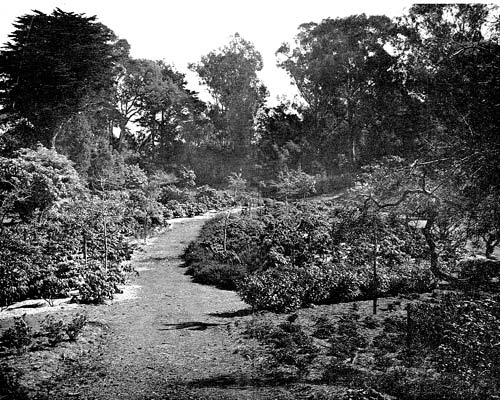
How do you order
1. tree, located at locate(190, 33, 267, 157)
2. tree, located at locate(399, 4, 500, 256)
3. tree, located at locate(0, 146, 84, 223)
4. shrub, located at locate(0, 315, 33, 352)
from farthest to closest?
tree, located at locate(0, 146, 84, 223)
tree, located at locate(190, 33, 267, 157)
shrub, located at locate(0, 315, 33, 352)
tree, located at locate(399, 4, 500, 256)

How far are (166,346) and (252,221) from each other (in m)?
9.71

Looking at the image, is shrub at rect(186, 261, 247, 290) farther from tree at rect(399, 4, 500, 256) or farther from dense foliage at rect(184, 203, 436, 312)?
tree at rect(399, 4, 500, 256)

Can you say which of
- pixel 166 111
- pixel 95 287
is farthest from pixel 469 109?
pixel 95 287


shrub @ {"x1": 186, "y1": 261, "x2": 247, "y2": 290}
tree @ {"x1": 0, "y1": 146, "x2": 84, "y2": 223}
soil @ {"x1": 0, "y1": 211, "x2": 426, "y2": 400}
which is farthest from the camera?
shrub @ {"x1": 186, "y1": 261, "x2": 247, "y2": 290}

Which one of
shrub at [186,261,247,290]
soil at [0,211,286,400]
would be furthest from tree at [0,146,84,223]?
shrub at [186,261,247,290]

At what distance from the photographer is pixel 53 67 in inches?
283

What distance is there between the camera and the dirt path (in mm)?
6270

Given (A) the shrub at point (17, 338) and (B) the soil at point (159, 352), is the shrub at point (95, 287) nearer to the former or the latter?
(B) the soil at point (159, 352)

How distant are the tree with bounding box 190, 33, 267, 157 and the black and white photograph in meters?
0.05

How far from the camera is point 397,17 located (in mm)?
11844

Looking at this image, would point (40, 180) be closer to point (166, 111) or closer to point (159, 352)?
point (166, 111)

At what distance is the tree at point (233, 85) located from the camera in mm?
9666

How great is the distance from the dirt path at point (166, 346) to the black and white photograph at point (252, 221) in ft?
0.17

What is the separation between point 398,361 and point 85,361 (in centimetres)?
513
